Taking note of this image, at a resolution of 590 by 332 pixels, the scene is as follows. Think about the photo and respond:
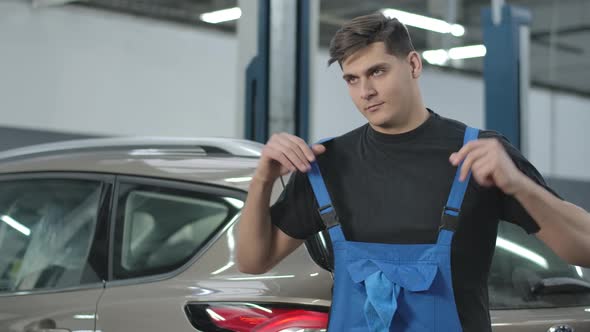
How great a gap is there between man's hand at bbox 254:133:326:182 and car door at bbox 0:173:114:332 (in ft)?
2.99

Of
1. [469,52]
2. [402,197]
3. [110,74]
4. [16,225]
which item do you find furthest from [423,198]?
[469,52]

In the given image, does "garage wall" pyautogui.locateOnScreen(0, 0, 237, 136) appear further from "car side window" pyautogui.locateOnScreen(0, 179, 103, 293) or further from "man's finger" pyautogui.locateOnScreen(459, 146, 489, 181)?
"man's finger" pyautogui.locateOnScreen(459, 146, 489, 181)

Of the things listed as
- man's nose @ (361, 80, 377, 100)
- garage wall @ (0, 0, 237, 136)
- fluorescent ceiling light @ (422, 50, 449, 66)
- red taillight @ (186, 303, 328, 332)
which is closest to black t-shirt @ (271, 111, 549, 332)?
man's nose @ (361, 80, 377, 100)

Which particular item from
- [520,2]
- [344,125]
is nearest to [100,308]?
[344,125]

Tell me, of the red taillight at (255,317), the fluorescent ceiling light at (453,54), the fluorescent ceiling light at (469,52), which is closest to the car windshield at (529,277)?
the red taillight at (255,317)

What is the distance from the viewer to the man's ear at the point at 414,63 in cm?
184

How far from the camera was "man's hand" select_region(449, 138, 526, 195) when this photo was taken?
1587 millimetres

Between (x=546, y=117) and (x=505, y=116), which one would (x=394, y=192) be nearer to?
(x=505, y=116)

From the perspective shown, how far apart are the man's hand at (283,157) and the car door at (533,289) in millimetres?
920

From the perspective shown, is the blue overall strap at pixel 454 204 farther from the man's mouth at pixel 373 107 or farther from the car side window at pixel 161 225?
the car side window at pixel 161 225

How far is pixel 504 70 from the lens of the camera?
673 cm

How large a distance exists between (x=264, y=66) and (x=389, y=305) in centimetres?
419

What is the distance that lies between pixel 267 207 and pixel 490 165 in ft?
1.69

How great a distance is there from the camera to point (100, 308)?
8.15ft
